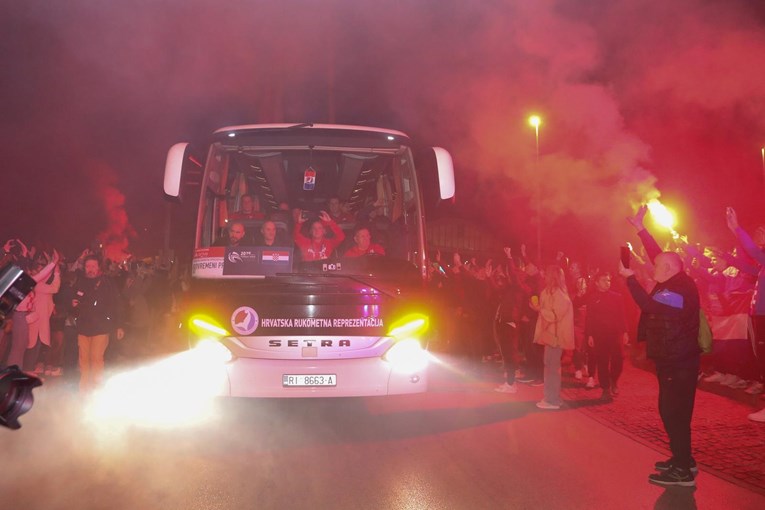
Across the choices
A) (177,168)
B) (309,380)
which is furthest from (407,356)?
(177,168)

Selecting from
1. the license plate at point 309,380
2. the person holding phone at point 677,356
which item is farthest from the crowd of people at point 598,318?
the license plate at point 309,380

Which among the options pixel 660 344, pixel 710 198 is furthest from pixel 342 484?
pixel 710 198

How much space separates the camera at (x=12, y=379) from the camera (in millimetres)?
2199

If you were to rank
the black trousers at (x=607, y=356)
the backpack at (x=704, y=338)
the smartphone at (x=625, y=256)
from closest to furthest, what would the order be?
the backpack at (x=704, y=338) < the smartphone at (x=625, y=256) < the black trousers at (x=607, y=356)

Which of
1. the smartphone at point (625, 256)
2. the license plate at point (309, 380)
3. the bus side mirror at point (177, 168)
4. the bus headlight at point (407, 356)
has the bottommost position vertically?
the license plate at point (309, 380)

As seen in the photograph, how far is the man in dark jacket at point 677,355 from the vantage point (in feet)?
16.0

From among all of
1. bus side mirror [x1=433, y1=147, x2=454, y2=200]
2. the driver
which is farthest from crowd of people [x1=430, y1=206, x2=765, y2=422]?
the driver

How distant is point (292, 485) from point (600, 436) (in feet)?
10.2

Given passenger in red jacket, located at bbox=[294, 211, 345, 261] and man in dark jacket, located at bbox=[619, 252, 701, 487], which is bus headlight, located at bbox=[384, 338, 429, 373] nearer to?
passenger in red jacket, located at bbox=[294, 211, 345, 261]

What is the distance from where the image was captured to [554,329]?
7797 mm

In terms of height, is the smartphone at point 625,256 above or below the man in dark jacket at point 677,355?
above

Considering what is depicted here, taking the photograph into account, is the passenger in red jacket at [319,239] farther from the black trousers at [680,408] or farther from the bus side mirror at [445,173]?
the black trousers at [680,408]

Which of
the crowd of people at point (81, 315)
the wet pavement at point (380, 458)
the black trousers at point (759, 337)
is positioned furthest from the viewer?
the crowd of people at point (81, 315)

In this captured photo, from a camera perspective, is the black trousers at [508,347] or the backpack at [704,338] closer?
the backpack at [704,338]
